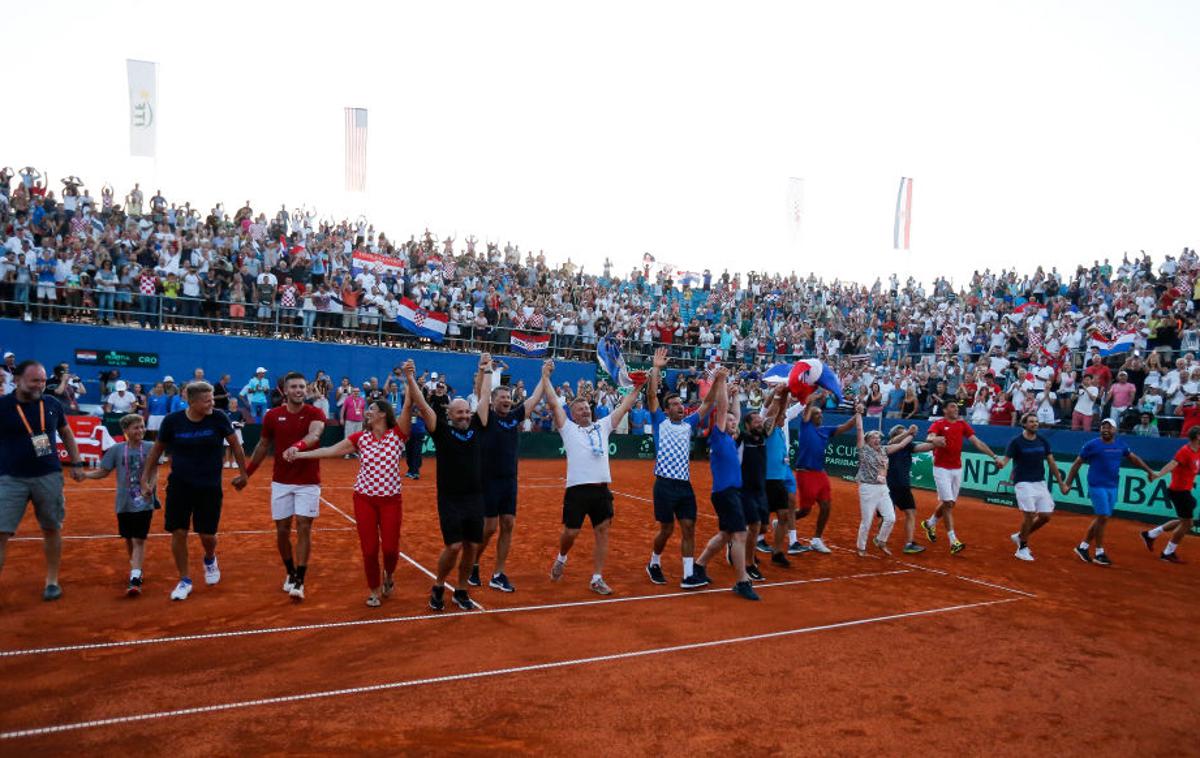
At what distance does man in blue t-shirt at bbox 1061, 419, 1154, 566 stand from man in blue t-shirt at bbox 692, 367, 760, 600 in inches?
248

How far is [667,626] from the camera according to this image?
24.7 ft

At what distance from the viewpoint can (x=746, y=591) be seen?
868 centimetres

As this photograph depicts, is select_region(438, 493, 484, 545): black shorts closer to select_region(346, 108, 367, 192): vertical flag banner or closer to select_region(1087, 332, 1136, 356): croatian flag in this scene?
select_region(1087, 332, 1136, 356): croatian flag

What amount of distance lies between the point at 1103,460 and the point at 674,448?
7.87 m

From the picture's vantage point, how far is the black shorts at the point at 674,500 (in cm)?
889

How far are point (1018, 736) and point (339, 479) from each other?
14739 millimetres

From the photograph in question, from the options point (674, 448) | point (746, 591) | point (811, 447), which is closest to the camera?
point (746, 591)

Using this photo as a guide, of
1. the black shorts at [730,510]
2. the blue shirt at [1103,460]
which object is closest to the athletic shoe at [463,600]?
the black shorts at [730,510]

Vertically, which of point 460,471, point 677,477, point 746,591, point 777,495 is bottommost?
point 746,591

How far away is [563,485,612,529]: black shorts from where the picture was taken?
8.55 m

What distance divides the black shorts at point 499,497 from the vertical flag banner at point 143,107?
73.9 ft

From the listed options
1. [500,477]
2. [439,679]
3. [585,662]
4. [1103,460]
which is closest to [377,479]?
[500,477]

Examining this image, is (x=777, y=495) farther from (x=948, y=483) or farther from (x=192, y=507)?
(x=192, y=507)

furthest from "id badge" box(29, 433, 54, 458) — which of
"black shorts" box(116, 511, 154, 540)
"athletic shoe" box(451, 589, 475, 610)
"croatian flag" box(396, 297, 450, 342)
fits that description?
"croatian flag" box(396, 297, 450, 342)
